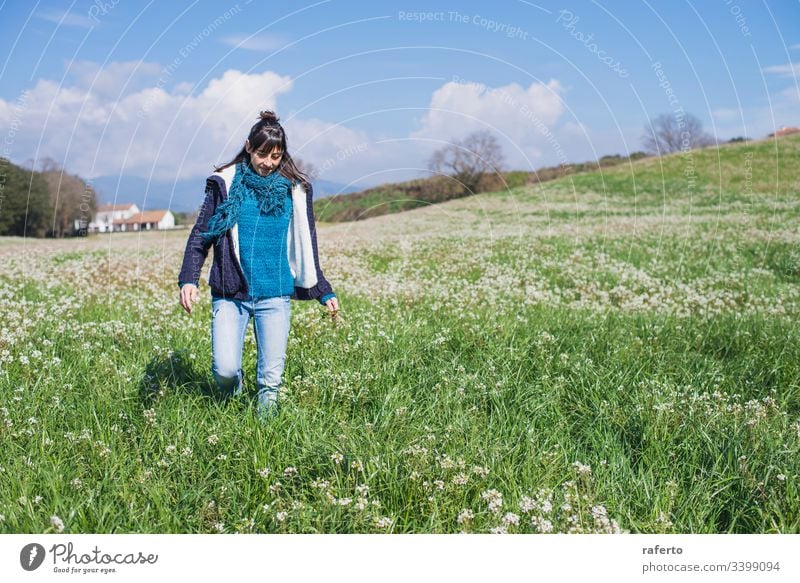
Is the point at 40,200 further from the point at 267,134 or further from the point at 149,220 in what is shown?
the point at 267,134

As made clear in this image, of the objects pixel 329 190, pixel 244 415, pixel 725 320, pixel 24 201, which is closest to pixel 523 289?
pixel 725 320

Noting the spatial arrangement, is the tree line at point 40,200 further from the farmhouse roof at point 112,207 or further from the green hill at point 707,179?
the green hill at point 707,179

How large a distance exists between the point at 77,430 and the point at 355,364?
7.76 ft

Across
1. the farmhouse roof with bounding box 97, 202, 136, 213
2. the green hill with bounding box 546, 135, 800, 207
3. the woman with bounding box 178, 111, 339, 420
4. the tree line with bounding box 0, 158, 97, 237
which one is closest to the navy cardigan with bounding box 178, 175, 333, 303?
the woman with bounding box 178, 111, 339, 420

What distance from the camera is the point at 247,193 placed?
5344 millimetres

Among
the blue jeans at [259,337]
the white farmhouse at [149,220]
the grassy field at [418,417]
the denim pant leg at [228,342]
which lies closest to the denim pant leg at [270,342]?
the blue jeans at [259,337]

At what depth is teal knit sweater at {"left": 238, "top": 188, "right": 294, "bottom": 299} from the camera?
5344 mm

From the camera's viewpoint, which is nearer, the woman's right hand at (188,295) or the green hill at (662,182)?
the woman's right hand at (188,295)

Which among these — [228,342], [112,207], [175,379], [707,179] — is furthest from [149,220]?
[707,179]

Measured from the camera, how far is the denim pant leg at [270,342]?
212 inches

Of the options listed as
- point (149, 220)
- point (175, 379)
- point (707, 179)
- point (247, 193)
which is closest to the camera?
point (247, 193)

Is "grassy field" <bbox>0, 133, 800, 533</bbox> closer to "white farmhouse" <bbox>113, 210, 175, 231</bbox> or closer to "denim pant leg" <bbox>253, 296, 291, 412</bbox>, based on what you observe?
"denim pant leg" <bbox>253, 296, 291, 412</bbox>

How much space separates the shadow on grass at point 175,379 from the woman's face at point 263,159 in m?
1.83

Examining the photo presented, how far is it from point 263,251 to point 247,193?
0.47 meters
